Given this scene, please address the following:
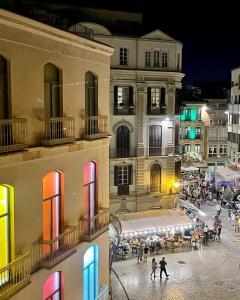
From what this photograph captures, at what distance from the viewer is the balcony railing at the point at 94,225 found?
15.5m

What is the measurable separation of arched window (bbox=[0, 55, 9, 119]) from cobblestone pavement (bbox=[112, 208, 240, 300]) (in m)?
16.1

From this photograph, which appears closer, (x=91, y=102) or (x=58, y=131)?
(x=58, y=131)

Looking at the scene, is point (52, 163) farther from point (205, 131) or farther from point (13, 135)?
point (205, 131)

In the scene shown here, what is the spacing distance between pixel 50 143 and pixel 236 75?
51.0 metres

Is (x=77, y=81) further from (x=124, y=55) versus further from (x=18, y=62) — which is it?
(x=124, y=55)

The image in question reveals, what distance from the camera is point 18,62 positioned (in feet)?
39.0

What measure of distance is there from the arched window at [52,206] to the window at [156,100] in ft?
80.2

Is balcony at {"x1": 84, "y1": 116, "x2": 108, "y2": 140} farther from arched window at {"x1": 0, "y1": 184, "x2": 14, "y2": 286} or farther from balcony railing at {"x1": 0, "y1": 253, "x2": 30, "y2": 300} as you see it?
balcony railing at {"x1": 0, "y1": 253, "x2": 30, "y2": 300}

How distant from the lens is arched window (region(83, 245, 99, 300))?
16.3 meters

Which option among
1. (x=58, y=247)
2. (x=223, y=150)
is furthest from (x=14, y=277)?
(x=223, y=150)

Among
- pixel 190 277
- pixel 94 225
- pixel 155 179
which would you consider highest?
pixel 94 225

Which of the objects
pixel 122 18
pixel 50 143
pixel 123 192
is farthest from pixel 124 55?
pixel 50 143

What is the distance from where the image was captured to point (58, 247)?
45.9ft

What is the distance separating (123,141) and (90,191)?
2094 cm
